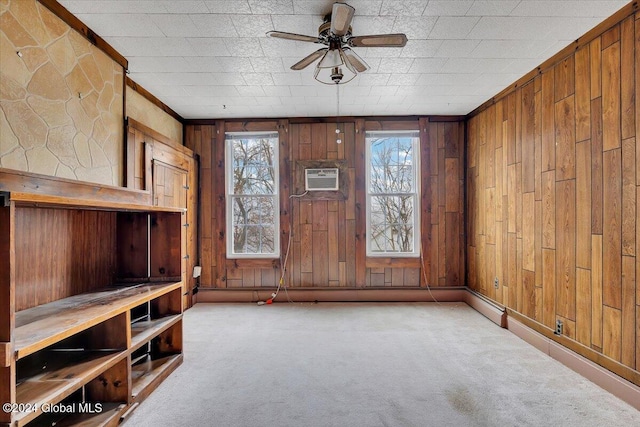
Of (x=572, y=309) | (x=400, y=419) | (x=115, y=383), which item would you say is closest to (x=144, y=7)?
(x=115, y=383)

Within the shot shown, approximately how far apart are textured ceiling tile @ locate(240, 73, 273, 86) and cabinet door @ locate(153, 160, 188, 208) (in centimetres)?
141

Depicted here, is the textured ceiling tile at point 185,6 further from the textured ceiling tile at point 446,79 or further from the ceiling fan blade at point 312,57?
the textured ceiling tile at point 446,79

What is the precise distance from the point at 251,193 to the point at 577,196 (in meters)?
3.84

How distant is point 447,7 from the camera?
224 cm

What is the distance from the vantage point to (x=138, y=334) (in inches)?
89.5

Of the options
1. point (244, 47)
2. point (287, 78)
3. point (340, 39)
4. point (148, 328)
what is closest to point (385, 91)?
point (287, 78)

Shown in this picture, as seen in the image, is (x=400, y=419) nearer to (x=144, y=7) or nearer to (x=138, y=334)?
(x=138, y=334)

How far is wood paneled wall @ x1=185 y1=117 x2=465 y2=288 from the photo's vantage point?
470 centimetres

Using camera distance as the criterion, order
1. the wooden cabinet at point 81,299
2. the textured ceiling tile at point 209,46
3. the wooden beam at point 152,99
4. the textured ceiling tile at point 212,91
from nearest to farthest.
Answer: the wooden cabinet at point 81,299
the textured ceiling tile at point 209,46
the wooden beam at point 152,99
the textured ceiling tile at point 212,91

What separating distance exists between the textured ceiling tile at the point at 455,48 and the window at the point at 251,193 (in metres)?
2.61

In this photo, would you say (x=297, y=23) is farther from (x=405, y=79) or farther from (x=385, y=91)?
(x=385, y=91)

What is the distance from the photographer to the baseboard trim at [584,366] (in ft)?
7.00

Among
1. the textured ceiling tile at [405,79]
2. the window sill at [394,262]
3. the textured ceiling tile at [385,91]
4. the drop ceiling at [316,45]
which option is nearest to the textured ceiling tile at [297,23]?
the drop ceiling at [316,45]

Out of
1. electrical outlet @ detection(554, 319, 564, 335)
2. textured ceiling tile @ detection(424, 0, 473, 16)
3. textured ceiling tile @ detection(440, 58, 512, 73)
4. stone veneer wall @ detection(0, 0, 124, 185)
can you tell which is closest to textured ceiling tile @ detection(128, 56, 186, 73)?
stone veneer wall @ detection(0, 0, 124, 185)
